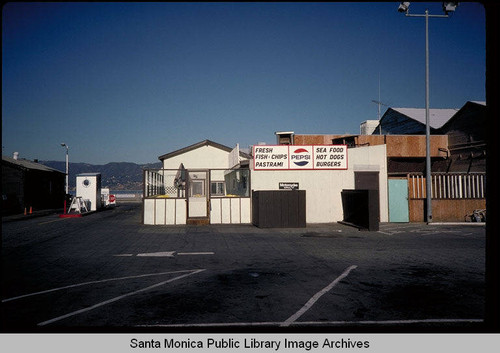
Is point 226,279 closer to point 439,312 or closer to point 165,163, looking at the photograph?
point 439,312

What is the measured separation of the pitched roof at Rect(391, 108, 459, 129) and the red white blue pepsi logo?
17399mm

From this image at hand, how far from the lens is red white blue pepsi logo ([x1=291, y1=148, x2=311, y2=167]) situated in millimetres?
20312

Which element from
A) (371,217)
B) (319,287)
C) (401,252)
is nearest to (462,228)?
(371,217)

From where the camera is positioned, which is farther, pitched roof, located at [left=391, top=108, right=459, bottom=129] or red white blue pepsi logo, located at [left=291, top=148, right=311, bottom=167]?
pitched roof, located at [left=391, top=108, right=459, bottom=129]

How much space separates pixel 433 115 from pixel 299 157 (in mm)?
22642

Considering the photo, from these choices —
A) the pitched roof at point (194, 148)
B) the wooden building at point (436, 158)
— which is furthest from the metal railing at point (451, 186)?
the pitched roof at point (194, 148)

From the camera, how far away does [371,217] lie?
16.8 metres

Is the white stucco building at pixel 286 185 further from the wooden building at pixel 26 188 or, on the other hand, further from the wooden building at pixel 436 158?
the wooden building at pixel 26 188

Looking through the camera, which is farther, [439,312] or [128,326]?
[439,312]

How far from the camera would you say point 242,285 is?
716cm

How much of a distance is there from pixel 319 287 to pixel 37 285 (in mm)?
5818

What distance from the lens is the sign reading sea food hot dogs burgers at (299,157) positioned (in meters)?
20.1

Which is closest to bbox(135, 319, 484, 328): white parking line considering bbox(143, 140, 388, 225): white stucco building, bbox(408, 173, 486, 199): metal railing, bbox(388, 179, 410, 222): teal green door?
bbox(143, 140, 388, 225): white stucco building

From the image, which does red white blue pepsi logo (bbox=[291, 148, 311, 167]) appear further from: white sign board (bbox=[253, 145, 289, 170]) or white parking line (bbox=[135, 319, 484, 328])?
white parking line (bbox=[135, 319, 484, 328])
